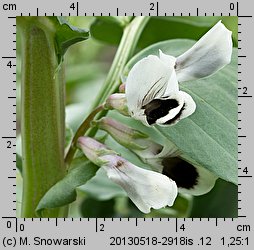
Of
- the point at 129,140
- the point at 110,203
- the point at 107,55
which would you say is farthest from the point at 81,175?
the point at 107,55

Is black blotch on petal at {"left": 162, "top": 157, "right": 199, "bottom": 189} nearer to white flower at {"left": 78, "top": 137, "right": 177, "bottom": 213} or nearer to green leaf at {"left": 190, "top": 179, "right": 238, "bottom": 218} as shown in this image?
white flower at {"left": 78, "top": 137, "right": 177, "bottom": 213}

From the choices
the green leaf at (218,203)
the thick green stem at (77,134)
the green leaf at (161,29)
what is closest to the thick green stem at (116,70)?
the thick green stem at (77,134)

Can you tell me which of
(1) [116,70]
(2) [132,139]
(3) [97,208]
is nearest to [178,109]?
(2) [132,139]

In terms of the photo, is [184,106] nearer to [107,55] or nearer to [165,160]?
[165,160]

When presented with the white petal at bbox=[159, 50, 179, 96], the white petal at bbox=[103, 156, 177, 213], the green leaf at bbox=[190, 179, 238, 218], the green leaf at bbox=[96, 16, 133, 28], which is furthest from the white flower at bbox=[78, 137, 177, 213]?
the green leaf at bbox=[190, 179, 238, 218]

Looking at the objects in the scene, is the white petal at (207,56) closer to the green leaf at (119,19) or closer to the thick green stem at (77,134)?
the thick green stem at (77,134)

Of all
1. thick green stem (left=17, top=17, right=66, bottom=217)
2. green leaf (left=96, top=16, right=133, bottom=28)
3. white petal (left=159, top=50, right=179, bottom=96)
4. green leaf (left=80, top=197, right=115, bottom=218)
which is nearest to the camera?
white petal (left=159, top=50, right=179, bottom=96)
